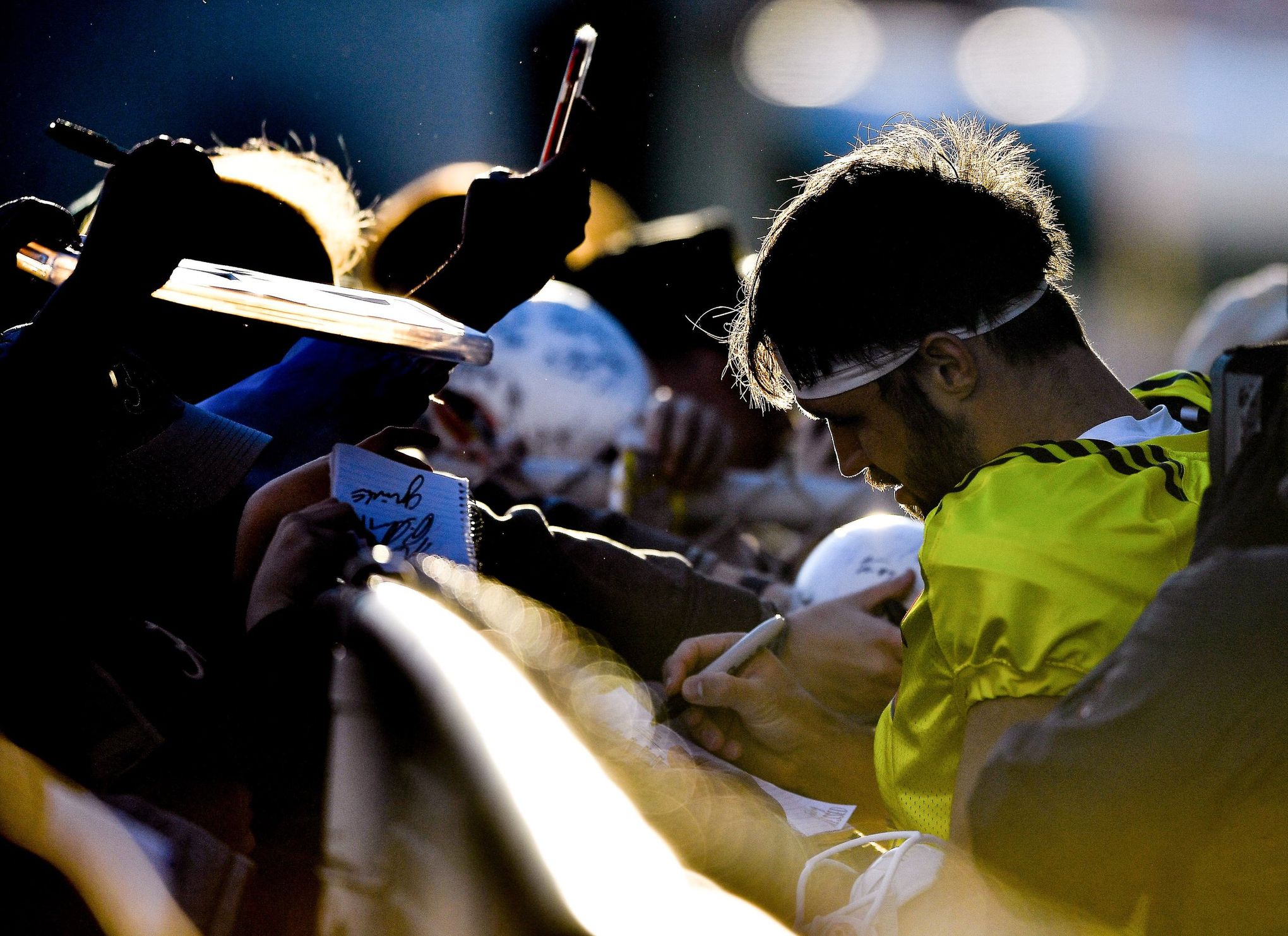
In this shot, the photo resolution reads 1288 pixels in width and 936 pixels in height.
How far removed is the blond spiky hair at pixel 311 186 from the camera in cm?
178

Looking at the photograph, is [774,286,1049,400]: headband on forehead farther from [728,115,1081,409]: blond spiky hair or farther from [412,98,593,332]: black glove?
[412,98,593,332]: black glove

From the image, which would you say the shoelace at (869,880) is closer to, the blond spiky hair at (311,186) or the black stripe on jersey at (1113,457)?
the black stripe on jersey at (1113,457)

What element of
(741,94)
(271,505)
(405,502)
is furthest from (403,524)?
(741,94)

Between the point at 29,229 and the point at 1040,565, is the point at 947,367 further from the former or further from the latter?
the point at 29,229

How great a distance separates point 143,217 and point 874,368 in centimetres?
100

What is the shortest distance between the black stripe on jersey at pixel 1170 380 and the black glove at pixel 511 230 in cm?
91

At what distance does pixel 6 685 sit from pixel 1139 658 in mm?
1143

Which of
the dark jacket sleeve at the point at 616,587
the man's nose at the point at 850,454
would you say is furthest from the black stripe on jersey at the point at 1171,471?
the dark jacket sleeve at the point at 616,587

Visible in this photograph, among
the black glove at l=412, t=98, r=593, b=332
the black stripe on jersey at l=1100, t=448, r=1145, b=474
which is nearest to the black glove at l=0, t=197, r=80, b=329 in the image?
the black glove at l=412, t=98, r=593, b=332

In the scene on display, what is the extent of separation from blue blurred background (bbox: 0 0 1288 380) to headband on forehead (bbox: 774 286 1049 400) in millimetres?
575

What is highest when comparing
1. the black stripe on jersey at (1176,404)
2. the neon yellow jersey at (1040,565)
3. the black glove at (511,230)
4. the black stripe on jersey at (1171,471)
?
the black glove at (511,230)

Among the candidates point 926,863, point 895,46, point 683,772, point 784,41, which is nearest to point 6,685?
point 683,772

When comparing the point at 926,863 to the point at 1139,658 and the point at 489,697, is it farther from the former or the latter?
the point at 489,697

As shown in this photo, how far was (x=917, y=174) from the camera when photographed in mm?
1767
